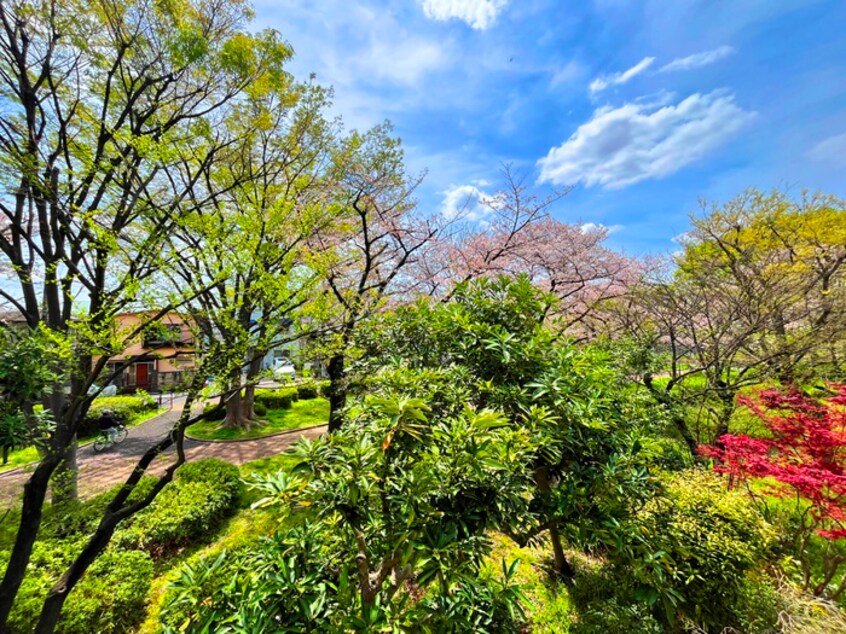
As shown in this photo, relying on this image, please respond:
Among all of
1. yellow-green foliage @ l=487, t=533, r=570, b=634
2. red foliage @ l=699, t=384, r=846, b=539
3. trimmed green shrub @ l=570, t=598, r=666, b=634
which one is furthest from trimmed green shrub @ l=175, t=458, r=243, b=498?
red foliage @ l=699, t=384, r=846, b=539

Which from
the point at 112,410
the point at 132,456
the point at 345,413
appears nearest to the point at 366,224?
the point at 345,413

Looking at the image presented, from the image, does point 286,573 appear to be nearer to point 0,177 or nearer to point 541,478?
point 541,478

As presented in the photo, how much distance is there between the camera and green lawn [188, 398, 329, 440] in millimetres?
11273

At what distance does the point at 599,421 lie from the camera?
244 centimetres

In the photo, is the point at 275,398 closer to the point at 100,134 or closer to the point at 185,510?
the point at 185,510

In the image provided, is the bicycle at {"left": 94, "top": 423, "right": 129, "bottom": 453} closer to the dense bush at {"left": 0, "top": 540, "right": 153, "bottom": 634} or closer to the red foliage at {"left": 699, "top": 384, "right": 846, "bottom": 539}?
the dense bush at {"left": 0, "top": 540, "right": 153, "bottom": 634}

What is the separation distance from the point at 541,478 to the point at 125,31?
8.43m

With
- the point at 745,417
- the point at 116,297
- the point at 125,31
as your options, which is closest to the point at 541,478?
the point at 116,297

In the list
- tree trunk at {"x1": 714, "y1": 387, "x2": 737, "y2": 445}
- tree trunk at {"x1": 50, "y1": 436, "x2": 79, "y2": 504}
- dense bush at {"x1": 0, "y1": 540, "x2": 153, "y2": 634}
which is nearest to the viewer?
dense bush at {"x1": 0, "y1": 540, "x2": 153, "y2": 634}

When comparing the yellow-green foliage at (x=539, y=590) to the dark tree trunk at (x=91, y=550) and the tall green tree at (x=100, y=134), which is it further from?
the tall green tree at (x=100, y=134)

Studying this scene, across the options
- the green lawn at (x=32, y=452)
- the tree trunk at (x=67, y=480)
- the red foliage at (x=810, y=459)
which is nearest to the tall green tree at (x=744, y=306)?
the red foliage at (x=810, y=459)

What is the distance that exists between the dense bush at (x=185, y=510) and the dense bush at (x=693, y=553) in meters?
5.01

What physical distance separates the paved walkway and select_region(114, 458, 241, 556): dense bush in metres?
1.65

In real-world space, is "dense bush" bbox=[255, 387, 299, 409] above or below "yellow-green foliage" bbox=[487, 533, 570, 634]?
above
